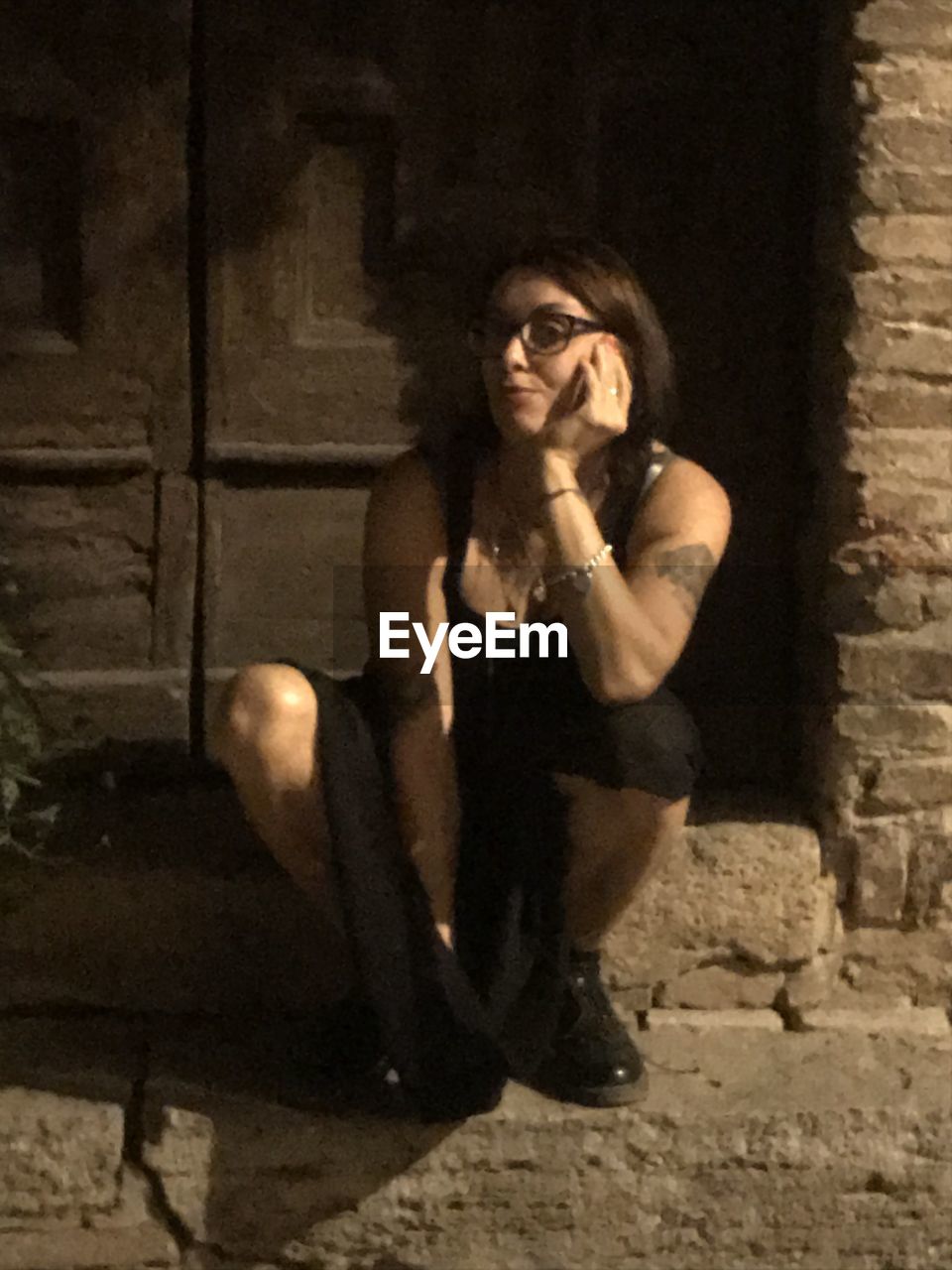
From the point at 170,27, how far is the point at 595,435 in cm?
113

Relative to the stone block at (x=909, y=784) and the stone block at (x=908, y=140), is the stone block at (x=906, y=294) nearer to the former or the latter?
the stone block at (x=908, y=140)

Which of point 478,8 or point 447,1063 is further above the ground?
point 478,8

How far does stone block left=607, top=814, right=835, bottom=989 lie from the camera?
2.24 m

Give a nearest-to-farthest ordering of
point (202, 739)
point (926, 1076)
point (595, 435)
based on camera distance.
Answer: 1. point (595, 435)
2. point (926, 1076)
3. point (202, 739)

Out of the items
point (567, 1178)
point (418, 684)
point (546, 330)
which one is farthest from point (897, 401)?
point (567, 1178)

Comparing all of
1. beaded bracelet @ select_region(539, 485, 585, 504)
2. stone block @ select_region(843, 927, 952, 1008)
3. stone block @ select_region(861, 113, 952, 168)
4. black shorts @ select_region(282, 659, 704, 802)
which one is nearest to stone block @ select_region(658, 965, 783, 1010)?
stone block @ select_region(843, 927, 952, 1008)

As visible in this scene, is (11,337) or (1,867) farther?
(11,337)

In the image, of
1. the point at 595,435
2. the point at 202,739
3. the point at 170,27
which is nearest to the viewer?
the point at 595,435

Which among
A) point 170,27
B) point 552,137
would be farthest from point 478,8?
point 170,27

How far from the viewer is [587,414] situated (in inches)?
73.0

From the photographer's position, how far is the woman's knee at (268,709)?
6.11 feet

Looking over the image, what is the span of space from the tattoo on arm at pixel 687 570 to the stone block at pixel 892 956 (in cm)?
71

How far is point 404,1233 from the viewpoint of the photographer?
1.98 metres

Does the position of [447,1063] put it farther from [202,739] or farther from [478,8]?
[478,8]
